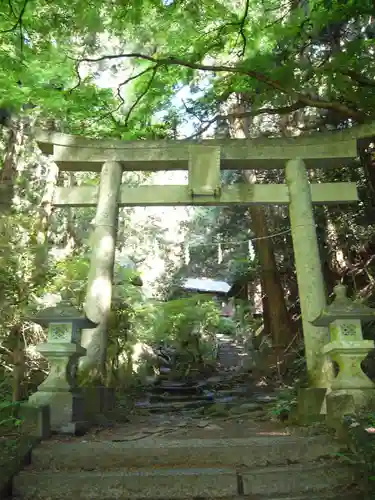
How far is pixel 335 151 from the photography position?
7.27 meters

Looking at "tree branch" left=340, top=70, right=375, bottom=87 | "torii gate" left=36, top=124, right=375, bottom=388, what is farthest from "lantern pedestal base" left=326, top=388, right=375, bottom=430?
"tree branch" left=340, top=70, right=375, bottom=87

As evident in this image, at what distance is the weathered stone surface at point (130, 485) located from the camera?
12.3ft

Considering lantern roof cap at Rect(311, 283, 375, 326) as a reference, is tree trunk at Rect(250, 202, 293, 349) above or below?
above

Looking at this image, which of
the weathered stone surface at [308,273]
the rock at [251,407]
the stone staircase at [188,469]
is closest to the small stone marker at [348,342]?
the weathered stone surface at [308,273]

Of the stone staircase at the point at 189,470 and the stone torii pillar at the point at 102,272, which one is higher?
the stone torii pillar at the point at 102,272

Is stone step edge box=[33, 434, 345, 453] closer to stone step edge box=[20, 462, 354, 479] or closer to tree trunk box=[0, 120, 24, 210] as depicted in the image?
stone step edge box=[20, 462, 354, 479]

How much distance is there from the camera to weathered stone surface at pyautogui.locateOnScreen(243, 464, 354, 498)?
377 centimetres

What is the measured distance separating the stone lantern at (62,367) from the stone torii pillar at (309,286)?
290 centimetres

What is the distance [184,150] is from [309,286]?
3.11 metres

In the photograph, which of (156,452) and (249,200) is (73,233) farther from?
(156,452)

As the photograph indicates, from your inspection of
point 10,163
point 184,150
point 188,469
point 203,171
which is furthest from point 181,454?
point 10,163

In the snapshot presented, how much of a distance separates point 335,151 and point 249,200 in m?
1.66

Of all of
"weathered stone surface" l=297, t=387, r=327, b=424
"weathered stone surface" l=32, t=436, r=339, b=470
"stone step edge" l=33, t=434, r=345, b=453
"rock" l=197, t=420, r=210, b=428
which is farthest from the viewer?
"rock" l=197, t=420, r=210, b=428

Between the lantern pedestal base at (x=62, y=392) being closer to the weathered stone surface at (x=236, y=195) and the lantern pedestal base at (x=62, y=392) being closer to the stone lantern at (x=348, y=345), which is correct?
the weathered stone surface at (x=236, y=195)
